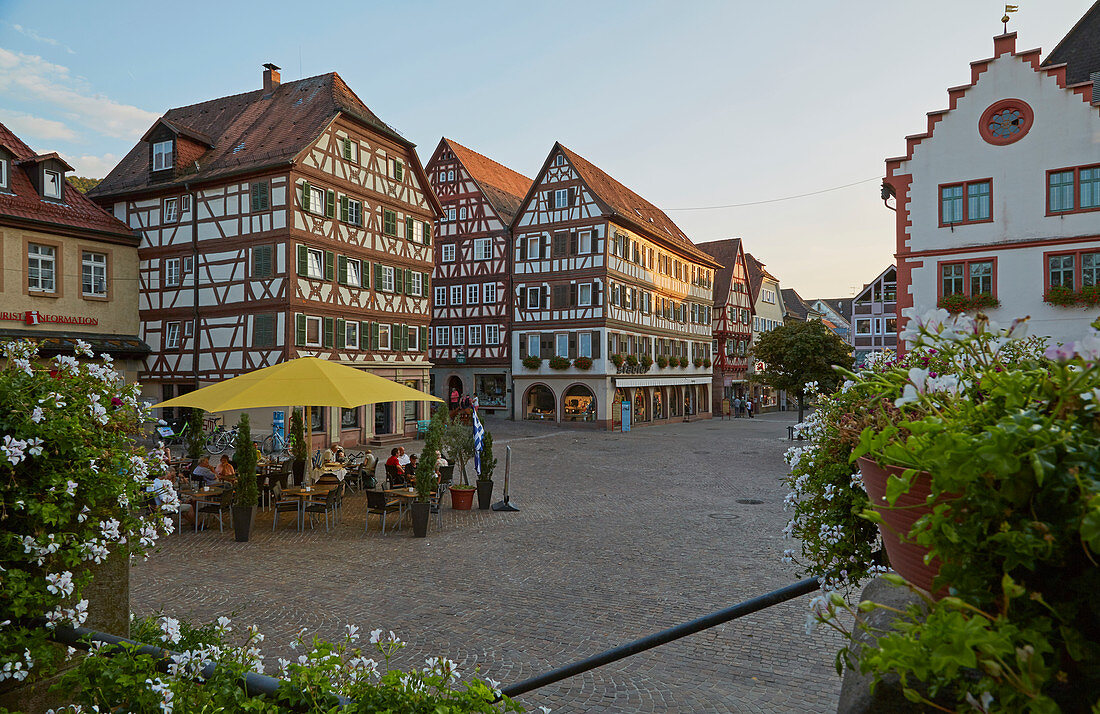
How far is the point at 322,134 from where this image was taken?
25.8 m

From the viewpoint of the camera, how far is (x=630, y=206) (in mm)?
41750

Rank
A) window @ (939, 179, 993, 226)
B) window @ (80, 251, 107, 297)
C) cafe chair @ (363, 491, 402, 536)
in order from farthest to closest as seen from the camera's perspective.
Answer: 1. window @ (80, 251, 107, 297)
2. window @ (939, 179, 993, 226)
3. cafe chair @ (363, 491, 402, 536)

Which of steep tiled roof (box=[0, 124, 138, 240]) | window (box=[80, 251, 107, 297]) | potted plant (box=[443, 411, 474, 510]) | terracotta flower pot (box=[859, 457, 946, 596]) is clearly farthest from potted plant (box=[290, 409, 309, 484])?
window (box=[80, 251, 107, 297])

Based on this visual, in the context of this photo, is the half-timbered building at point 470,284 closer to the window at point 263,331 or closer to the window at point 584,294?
the window at point 584,294

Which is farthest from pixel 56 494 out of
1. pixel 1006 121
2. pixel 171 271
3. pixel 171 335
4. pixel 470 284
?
pixel 470 284

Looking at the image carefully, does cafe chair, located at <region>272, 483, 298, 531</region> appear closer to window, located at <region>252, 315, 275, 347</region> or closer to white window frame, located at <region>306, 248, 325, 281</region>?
window, located at <region>252, 315, 275, 347</region>

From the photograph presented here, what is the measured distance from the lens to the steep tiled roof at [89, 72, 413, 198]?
85.1 feet

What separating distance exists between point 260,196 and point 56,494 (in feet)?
80.9

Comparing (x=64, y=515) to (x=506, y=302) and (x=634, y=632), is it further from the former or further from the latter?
(x=506, y=302)

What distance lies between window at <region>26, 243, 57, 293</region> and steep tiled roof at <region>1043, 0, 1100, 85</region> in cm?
3513

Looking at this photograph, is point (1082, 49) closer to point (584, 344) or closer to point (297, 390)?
point (584, 344)

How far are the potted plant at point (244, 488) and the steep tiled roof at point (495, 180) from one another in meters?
29.6

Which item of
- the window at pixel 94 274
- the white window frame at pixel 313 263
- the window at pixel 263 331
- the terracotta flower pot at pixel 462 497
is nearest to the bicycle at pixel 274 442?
the window at pixel 263 331

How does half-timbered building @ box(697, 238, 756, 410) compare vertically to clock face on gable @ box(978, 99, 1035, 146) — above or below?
below
